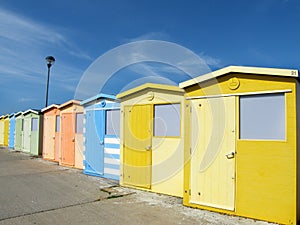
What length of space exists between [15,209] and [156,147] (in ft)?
10.5

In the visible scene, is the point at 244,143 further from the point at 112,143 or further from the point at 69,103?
the point at 69,103

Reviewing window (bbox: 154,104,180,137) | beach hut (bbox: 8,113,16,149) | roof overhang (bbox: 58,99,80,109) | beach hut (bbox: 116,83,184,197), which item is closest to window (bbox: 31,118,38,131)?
beach hut (bbox: 8,113,16,149)

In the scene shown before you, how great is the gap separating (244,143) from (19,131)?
1592 centimetres

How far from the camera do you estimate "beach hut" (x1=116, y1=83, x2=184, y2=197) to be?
6340 mm

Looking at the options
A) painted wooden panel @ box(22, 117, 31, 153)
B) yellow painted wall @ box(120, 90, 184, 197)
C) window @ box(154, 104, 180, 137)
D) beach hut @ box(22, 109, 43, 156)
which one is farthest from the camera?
painted wooden panel @ box(22, 117, 31, 153)

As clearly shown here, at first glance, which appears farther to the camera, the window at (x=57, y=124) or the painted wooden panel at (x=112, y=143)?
the window at (x=57, y=124)

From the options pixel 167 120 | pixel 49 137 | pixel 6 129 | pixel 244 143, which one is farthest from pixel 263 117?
pixel 6 129

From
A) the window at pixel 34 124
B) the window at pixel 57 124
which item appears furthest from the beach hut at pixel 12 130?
the window at pixel 57 124

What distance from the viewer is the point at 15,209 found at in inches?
201

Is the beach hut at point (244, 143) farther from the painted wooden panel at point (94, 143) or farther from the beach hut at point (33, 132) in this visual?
the beach hut at point (33, 132)

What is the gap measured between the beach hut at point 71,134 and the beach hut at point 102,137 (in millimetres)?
943

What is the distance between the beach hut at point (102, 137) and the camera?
8.22 m

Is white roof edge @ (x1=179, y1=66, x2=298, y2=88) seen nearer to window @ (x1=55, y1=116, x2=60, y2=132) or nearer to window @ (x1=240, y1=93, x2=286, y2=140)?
window @ (x1=240, y1=93, x2=286, y2=140)

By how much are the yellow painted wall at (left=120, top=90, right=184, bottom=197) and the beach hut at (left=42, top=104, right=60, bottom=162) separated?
22.2 feet
